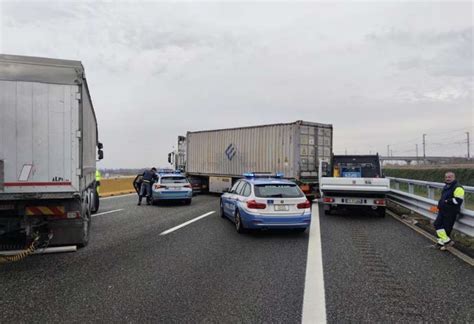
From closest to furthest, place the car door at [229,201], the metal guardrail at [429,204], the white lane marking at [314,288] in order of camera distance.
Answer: the white lane marking at [314,288] < the metal guardrail at [429,204] < the car door at [229,201]

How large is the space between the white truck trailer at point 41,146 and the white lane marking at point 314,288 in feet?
13.3

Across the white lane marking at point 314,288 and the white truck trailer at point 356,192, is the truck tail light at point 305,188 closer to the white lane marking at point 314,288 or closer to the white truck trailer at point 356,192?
the white truck trailer at point 356,192

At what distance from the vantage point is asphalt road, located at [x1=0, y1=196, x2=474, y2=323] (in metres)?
4.28

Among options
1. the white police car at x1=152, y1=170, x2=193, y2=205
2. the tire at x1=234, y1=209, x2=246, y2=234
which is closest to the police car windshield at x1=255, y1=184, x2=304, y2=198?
the tire at x1=234, y1=209, x2=246, y2=234

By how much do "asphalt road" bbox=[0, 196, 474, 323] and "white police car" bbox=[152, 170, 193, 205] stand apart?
6.88 metres

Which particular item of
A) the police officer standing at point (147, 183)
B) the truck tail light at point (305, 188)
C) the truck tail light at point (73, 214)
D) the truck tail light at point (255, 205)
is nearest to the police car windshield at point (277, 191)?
the truck tail light at point (255, 205)

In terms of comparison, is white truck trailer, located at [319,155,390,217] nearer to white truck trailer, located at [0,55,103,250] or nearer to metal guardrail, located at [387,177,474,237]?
metal guardrail, located at [387,177,474,237]

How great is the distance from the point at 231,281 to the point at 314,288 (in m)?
1.15

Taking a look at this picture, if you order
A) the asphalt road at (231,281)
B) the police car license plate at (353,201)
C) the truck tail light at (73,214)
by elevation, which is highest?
the truck tail light at (73,214)

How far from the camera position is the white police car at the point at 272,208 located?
29.1 ft

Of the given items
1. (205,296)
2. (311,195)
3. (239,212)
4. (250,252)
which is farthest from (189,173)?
(205,296)

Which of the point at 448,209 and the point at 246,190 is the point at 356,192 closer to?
the point at 246,190

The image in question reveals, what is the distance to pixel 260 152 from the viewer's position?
769 inches

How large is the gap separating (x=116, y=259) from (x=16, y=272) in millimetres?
1532
